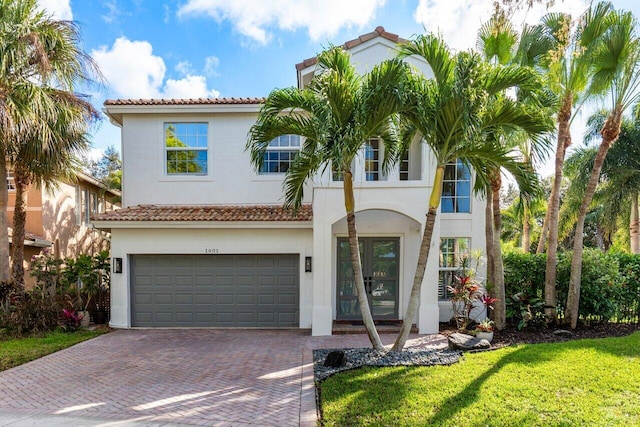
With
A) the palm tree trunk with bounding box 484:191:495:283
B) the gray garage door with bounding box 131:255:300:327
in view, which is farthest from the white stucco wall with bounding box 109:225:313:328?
the palm tree trunk with bounding box 484:191:495:283

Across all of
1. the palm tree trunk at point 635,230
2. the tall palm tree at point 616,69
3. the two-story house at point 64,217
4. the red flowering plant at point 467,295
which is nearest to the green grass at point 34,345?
the two-story house at point 64,217

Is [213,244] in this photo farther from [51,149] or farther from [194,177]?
[51,149]

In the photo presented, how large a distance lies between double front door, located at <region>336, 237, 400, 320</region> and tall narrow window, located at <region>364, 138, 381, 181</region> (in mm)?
2055

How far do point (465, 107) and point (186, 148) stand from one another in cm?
996

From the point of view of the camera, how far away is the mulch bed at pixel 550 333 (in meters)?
8.42

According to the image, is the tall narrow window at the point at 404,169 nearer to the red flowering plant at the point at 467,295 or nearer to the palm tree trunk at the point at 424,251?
the red flowering plant at the point at 467,295

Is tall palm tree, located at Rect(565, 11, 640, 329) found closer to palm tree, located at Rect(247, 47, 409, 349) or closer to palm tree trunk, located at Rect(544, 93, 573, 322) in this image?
palm tree trunk, located at Rect(544, 93, 573, 322)

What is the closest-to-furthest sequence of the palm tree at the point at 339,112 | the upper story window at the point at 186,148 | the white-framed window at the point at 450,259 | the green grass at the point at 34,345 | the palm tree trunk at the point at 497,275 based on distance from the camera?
the palm tree at the point at 339,112
the green grass at the point at 34,345
the palm tree trunk at the point at 497,275
the white-framed window at the point at 450,259
the upper story window at the point at 186,148

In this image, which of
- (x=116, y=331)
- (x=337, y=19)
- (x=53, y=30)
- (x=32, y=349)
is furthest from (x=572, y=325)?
(x=53, y=30)

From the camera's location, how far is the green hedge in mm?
9406

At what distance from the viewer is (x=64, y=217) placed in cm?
1582

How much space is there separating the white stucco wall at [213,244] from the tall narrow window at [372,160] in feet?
8.75

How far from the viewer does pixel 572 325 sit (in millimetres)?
9227

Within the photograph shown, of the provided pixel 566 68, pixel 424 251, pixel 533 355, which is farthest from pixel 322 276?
pixel 566 68
